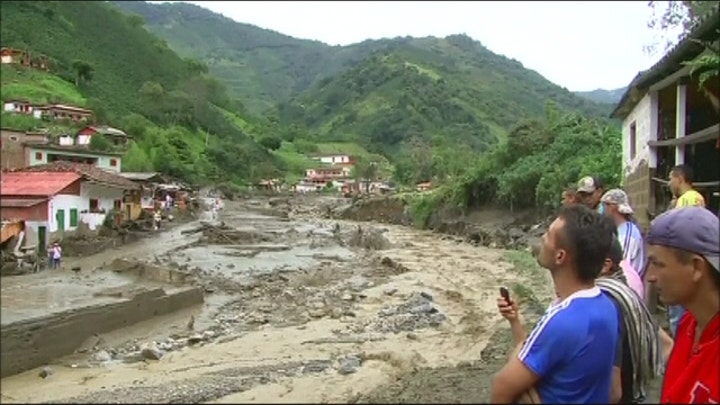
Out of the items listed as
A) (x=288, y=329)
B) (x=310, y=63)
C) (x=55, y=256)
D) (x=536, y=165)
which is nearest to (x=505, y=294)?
(x=288, y=329)

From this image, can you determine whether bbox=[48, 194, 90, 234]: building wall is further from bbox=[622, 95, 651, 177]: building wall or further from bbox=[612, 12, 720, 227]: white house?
bbox=[622, 95, 651, 177]: building wall

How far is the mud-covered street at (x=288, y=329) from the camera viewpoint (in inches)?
323

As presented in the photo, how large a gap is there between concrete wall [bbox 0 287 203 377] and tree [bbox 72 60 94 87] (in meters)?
4.24

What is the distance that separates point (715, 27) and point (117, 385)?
9.22 meters

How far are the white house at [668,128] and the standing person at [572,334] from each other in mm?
8220

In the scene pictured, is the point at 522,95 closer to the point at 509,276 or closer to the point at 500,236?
the point at 500,236

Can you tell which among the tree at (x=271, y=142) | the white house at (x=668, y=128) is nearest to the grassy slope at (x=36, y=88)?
the white house at (x=668, y=128)

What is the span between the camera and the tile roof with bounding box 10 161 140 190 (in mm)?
9570

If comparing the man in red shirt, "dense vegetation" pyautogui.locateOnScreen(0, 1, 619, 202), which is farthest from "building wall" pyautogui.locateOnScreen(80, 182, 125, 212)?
the man in red shirt

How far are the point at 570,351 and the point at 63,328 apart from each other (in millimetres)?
10716

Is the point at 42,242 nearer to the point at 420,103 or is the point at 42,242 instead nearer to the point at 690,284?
the point at 690,284

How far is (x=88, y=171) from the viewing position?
17.0 metres

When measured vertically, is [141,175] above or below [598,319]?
above

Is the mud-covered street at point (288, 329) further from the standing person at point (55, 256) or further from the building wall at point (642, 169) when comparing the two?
the building wall at point (642, 169)
